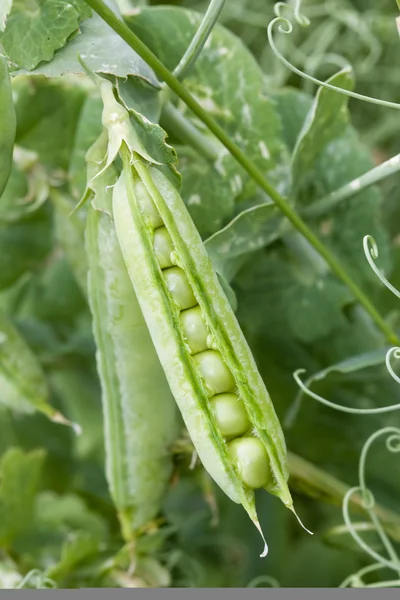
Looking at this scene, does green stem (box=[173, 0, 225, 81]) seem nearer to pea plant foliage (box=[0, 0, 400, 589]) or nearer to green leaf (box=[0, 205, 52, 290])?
pea plant foliage (box=[0, 0, 400, 589])

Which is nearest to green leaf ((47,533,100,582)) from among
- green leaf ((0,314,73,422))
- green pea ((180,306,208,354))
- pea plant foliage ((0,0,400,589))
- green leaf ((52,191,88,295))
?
pea plant foliage ((0,0,400,589))

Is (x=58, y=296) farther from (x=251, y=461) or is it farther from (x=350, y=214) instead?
(x=251, y=461)

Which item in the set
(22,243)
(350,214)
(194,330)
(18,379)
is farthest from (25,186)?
(194,330)

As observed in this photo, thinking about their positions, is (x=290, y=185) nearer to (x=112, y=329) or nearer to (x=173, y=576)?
(x=112, y=329)

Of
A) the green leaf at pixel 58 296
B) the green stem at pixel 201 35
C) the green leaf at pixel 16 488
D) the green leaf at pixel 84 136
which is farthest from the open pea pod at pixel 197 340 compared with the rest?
the green leaf at pixel 58 296

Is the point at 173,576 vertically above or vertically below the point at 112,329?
below

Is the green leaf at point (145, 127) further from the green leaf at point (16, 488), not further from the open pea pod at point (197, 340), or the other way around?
the green leaf at point (16, 488)

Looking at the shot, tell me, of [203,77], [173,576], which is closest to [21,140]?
[203,77]
